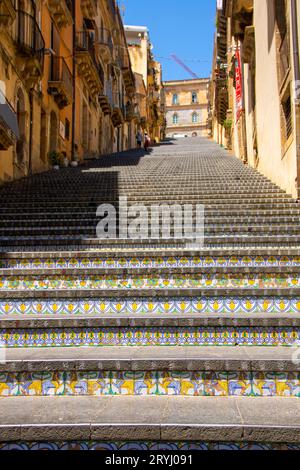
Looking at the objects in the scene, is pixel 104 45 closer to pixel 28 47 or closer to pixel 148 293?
pixel 28 47

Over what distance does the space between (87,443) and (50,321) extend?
1.38 metres

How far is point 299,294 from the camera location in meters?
4.39

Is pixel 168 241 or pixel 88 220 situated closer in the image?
pixel 168 241

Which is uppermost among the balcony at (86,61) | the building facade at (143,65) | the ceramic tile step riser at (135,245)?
the building facade at (143,65)

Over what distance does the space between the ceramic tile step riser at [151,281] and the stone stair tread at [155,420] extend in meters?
2.00

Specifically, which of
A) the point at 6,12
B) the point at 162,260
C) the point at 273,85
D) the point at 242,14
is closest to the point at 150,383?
the point at 162,260

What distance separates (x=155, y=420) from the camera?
2803 mm

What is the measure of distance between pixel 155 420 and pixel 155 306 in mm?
1768

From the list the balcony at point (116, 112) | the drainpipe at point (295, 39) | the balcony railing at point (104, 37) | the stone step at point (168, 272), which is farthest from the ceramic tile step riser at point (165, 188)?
the balcony at point (116, 112)

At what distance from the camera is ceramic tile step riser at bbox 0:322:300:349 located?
Result: 384 centimetres

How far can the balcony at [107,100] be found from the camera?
98.3 ft

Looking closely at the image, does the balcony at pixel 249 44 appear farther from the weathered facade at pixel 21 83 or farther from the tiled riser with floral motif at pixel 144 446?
the tiled riser with floral motif at pixel 144 446

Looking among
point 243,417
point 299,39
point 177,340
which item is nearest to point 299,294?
point 177,340

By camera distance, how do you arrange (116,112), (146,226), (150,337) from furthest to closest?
(116,112) → (146,226) → (150,337)
